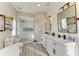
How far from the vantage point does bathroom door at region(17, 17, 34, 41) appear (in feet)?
5.76

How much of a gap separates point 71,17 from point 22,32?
2.79ft

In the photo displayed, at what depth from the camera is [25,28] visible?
5.99 feet

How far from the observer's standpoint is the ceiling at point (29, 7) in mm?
1608

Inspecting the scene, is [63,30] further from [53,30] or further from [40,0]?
[40,0]

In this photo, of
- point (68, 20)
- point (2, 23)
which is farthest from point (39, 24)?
point (2, 23)

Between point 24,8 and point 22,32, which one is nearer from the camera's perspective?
point 24,8

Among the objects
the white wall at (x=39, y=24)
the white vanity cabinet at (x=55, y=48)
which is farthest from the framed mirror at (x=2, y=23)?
the white vanity cabinet at (x=55, y=48)

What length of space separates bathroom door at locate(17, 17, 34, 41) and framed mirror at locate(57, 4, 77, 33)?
527 millimetres

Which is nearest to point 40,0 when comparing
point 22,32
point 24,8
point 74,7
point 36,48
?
point 24,8

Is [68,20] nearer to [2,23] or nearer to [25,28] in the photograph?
[25,28]

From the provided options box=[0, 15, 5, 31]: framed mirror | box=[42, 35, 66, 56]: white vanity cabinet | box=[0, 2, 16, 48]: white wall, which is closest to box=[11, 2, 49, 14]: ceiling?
box=[0, 2, 16, 48]: white wall

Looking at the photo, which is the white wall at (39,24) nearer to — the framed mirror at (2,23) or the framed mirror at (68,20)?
the framed mirror at (68,20)

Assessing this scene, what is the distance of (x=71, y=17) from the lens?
1562mm

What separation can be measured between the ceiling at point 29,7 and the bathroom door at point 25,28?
147 mm
